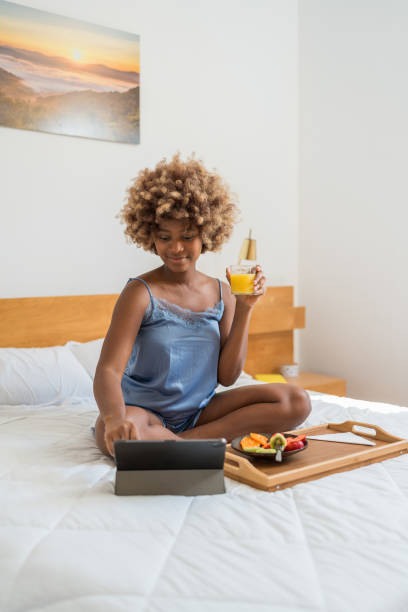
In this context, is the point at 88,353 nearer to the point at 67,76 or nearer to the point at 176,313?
the point at 176,313

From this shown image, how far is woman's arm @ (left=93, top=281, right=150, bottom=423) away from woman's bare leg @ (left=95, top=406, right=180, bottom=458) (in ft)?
0.33

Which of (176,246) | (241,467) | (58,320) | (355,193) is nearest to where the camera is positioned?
(241,467)

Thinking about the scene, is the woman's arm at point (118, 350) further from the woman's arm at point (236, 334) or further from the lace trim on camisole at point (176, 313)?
the woman's arm at point (236, 334)

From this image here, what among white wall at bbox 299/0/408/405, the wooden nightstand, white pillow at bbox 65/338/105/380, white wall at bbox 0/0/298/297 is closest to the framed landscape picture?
white wall at bbox 0/0/298/297

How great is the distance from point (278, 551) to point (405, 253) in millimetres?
2567

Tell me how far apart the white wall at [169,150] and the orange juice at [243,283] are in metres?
1.36

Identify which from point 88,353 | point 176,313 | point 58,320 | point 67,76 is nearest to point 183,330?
point 176,313

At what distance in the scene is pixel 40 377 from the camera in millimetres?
2238

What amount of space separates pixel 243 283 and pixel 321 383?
5.82ft

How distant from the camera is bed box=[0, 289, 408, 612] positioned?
2.88 feet

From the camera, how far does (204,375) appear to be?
1.79 m

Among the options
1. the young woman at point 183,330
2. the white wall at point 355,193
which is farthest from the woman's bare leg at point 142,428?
the white wall at point 355,193

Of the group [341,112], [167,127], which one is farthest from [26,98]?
[341,112]

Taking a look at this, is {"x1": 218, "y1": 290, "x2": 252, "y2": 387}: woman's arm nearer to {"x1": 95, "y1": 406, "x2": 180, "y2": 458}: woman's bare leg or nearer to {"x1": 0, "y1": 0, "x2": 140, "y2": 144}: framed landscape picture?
{"x1": 95, "y1": 406, "x2": 180, "y2": 458}: woman's bare leg
